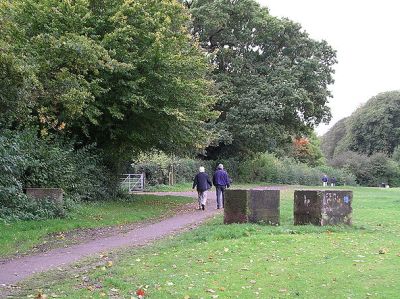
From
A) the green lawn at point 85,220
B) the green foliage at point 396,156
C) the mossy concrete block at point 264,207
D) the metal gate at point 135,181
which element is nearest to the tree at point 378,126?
the green foliage at point 396,156

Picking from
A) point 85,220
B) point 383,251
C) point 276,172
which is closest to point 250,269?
point 383,251

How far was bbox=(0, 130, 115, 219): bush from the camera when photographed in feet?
47.6

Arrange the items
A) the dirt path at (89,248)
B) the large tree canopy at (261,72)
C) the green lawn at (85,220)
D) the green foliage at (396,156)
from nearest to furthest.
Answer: the dirt path at (89,248) → the green lawn at (85,220) → the large tree canopy at (261,72) → the green foliage at (396,156)

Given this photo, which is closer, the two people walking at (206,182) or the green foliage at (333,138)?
the two people walking at (206,182)

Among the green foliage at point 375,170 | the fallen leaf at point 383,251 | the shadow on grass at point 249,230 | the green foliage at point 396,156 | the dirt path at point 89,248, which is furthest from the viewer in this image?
the green foliage at point 396,156

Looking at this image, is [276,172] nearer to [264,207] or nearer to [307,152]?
[307,152]

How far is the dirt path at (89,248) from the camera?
9.34m

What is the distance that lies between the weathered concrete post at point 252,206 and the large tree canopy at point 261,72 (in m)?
26.8

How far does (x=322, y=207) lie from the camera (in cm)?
1419

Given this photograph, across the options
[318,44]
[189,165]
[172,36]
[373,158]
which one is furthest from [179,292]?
[373,158]

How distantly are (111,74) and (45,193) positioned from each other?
630 centimetres

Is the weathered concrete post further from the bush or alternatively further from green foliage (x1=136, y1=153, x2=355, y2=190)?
green foliage (x1=136, y1=153, x2=355, y2=190)

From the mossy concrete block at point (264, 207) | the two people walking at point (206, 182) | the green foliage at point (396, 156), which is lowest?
the mossy concrete block at point (264, 207)

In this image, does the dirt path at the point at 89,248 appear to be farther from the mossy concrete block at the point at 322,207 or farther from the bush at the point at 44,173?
the mossy concrete block at the point at 322,207
